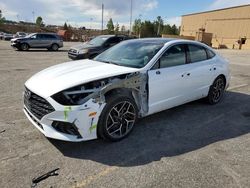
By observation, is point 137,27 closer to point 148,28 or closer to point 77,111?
point 148,28

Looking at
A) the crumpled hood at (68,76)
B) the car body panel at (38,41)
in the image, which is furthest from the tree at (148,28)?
the crumpled hood at (68,76)

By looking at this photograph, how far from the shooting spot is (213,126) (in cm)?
456

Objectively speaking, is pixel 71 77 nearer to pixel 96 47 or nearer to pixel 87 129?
pixel 87 129

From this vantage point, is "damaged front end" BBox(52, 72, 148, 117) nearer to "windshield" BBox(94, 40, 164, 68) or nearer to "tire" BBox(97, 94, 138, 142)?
"tire" BBox(97, 94, 138, 142)

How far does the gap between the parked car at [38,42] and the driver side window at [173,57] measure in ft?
58.0

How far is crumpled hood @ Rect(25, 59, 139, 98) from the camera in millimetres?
3299

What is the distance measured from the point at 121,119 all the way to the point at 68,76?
1044 millimetres

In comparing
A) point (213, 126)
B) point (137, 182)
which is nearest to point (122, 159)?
point (137, 182)

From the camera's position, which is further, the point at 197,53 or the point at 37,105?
the point at 197,53

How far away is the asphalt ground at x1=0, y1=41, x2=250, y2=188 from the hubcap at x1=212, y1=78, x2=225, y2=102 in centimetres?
99

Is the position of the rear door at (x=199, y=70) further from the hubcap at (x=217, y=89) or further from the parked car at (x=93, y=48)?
the parked car at (x=93, y=48)

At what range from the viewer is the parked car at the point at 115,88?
3238 millimetres

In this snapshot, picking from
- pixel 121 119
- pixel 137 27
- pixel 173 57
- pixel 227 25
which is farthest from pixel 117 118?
pixel 137 27

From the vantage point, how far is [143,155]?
11.2ft
